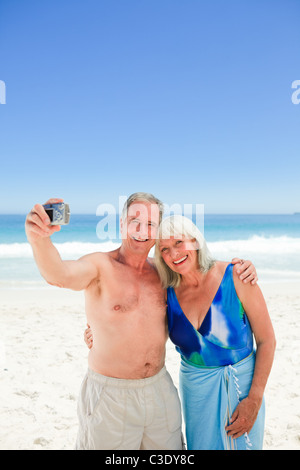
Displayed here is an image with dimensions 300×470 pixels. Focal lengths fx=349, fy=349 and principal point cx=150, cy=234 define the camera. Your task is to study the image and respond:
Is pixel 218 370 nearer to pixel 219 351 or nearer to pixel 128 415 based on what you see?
pixel 219 351

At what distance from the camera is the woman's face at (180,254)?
2664mm

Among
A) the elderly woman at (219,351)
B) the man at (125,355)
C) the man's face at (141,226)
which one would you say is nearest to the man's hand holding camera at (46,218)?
the man at (125,355)

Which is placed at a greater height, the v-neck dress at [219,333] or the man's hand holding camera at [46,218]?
the man's hand holding camera at [46,218]

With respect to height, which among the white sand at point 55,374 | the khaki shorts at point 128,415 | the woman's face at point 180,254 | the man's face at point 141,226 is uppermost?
the man's face at point 141,226

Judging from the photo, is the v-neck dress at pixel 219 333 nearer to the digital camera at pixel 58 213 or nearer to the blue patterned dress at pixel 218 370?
the blue patterned dress at pixel 218 370

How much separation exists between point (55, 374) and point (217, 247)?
24.3m

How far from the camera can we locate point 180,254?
2.66 metres

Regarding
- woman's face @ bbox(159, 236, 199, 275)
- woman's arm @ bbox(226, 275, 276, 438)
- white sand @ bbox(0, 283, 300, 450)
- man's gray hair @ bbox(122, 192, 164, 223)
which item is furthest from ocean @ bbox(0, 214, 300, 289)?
woman's arm @ bbox(226, 275, 276, 438)

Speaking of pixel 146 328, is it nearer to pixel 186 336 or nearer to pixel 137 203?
pixel 186 336

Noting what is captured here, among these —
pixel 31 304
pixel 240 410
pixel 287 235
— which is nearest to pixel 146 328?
pixel 240 410

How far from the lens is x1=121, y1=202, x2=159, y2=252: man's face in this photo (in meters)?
2.81

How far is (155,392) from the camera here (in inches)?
101

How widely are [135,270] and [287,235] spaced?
36.0m

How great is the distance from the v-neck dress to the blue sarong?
7 centimetres
